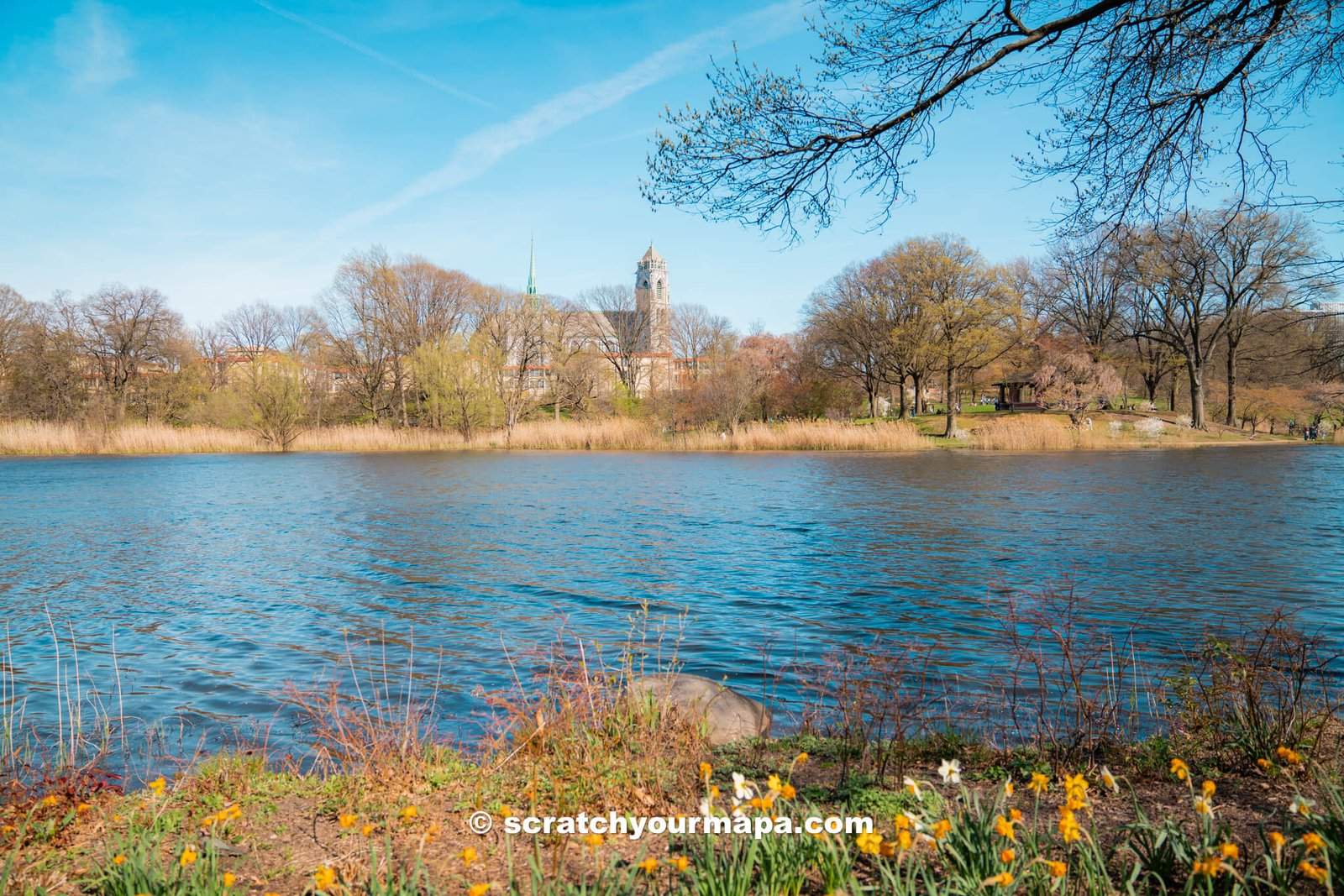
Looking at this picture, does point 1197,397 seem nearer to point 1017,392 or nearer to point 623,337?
point 1017,392

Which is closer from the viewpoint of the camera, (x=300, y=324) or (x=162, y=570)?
(x=162, y=570)

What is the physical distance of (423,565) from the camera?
12547mm

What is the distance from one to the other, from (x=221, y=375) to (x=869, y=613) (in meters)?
70.6

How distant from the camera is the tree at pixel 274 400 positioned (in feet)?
147

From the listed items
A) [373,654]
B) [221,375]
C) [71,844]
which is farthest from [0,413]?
[71,844]

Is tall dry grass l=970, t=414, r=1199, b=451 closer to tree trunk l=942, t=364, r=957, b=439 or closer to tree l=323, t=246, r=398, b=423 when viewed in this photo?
tree trunk l=942, t=364, r=957, b=439

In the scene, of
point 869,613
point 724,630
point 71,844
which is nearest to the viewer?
point 71,844

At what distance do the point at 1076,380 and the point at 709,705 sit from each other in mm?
52625

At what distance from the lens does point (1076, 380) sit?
2005 inches

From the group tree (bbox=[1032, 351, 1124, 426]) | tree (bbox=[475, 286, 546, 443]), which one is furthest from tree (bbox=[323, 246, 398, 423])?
tree (bbox=[1032, 351, 1124, 426])

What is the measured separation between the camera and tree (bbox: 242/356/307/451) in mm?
44875

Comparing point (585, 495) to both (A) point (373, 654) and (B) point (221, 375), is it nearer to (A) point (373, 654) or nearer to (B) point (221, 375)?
(A) point (373, 654)

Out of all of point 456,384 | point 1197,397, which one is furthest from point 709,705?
point 1197,397

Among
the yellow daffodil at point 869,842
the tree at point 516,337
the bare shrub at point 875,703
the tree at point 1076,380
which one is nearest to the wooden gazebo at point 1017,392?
the tree at point 1076,380
